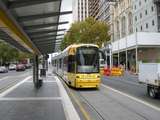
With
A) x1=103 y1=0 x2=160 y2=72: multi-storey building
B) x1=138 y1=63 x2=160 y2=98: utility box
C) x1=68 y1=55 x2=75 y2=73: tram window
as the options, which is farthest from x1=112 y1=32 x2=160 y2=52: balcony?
x1=138 y1=63 x2=160 y2=98: utility box

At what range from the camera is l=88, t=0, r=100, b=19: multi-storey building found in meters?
150

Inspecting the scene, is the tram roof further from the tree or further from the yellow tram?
the tree

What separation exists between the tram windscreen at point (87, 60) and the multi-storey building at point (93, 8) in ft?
394

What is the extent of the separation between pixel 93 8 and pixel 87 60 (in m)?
138

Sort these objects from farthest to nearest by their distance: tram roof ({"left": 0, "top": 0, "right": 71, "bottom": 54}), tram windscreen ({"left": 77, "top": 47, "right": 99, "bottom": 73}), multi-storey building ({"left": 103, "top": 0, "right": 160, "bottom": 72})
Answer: multi-storey building ({"left": 103, "top": 0, "right": 160, "bottom": 72}) < tram windscreen ({"left": 77, "top": 47, "right": 99, "bottom": 73}) < tram roof ({"left": 0, "top": 0, "right": 71, "bottom": 54})

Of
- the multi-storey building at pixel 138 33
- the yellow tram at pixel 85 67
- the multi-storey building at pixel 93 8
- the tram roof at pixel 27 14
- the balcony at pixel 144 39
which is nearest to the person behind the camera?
the tram roof at pixel 27 14

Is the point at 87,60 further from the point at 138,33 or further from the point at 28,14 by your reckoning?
the point at 138,33

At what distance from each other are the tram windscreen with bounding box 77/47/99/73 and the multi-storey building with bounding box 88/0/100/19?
12016 centimetres

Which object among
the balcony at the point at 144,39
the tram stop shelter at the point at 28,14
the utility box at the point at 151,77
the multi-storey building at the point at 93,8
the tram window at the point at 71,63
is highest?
the multi-storey building at the point at 93,8

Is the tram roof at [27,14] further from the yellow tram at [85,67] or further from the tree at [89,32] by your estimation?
the tree at [89,32]

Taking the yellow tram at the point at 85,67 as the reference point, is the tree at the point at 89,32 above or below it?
above

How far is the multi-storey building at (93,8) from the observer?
493 ft

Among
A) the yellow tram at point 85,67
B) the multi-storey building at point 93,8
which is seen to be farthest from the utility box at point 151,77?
the multi-storey building at point 93,8

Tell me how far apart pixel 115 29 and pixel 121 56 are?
18223 mm
